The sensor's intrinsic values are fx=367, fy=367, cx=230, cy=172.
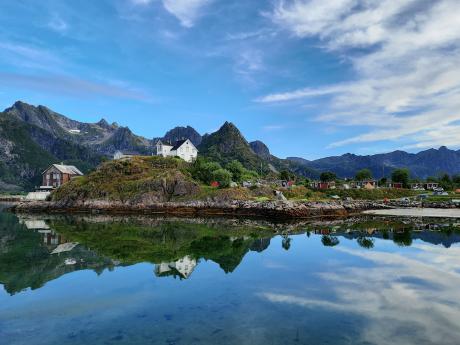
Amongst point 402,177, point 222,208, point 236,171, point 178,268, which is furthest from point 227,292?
point 402,177

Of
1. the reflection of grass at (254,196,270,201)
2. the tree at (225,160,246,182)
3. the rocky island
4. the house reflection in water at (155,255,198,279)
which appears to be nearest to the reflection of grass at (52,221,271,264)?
the house reflection in water at (155,255,198,279)

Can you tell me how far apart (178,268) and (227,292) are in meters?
6.86

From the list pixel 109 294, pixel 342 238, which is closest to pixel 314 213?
pixel 342 238

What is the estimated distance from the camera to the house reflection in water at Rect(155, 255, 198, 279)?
24666 mm

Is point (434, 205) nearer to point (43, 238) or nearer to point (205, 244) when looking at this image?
point (205, 244)

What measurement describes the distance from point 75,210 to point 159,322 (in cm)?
7657

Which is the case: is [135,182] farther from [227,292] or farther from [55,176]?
[227,292]

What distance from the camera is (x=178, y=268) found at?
1032 inches

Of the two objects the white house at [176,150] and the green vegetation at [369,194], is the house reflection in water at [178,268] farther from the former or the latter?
the white house at [176,150]

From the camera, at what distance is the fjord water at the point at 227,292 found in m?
14.4

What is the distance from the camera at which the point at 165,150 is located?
11169 centimetres

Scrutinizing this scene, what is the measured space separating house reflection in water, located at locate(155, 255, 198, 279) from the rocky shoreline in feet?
131

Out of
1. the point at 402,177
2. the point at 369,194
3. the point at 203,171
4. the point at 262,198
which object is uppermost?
the point at 402,177

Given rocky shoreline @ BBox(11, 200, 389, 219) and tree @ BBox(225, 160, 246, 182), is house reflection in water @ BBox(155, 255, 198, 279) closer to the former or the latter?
rocky shoreline @ BBox(11, 200, 389, 219)
